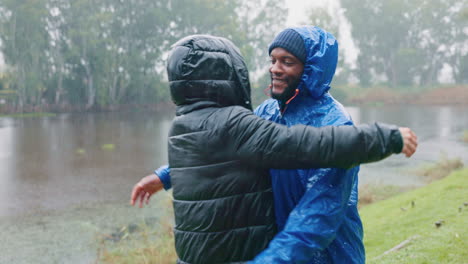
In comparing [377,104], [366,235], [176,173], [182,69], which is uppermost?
[182,69]

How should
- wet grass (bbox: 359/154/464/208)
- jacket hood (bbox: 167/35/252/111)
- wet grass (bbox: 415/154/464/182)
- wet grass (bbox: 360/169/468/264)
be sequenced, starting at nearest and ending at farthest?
jacket hood (bbox: 167/35/252/111) → wet grass (bbox: 360/169/468/264) → wet grass (bbox: 359/154/464/208) → wet grass (bbox: 415/154/464/182)

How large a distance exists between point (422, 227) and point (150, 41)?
37.3m

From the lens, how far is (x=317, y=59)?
176 centimetres

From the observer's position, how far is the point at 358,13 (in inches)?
1953

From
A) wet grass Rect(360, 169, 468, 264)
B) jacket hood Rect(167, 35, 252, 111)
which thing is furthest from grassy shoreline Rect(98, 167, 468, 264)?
jacket hood Rect(167, 35, 252, 111)

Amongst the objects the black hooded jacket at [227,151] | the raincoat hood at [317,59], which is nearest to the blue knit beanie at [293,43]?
the raincoat hood at [317,59]

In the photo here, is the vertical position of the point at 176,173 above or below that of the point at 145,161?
above

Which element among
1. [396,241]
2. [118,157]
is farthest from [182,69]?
[118,157]

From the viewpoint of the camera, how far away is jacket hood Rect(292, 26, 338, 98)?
5.78ft

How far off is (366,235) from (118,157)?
10122mm

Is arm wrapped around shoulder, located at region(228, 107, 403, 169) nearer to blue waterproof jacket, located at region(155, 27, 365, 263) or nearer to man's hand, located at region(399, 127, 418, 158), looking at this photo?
man's hand, located at region(399, 127, 418, 158)

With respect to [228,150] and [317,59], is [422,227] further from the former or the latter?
[228,150]

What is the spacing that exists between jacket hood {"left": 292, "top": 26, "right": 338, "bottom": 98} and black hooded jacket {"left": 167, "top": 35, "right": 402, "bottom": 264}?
10.1 inches

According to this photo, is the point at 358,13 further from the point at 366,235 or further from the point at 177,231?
the point at 177,231
